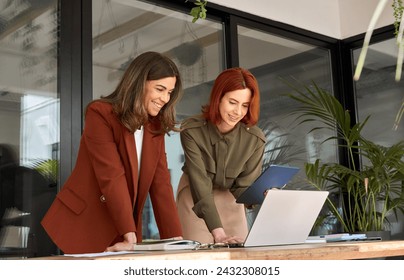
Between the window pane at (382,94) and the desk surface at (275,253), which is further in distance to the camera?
the window pane at (382,94)

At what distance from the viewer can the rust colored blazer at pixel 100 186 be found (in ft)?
7.74

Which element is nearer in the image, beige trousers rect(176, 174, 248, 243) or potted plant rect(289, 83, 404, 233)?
beige trousers rect(176, 174, 248, 243)

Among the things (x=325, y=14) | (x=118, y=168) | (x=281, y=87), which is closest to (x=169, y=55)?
(x=281, y=87)

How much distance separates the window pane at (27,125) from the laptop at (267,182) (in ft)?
5.12

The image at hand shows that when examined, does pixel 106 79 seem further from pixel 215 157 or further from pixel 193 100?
pixel 215 157

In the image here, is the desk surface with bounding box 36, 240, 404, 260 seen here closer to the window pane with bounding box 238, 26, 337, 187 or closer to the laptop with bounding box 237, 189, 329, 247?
the laptop with bounding box 237, 189, 329, 247

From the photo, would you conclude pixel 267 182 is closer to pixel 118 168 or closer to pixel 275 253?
pixel 118 168

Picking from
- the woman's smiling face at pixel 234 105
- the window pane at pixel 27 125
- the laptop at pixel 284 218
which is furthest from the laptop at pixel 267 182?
the window pane at pixel 27 125

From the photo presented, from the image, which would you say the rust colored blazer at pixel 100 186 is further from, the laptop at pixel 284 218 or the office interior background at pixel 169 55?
the office interior background at pixel 169 55

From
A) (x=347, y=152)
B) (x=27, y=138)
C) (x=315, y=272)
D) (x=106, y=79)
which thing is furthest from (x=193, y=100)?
(x=315, y=272)

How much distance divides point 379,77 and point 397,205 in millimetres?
1166

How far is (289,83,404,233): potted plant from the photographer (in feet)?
15.6

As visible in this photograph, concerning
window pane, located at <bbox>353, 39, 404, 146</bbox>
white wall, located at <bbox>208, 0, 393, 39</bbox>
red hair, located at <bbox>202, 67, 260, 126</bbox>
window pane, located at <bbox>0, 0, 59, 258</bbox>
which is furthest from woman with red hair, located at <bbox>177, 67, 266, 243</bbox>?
window pane, located at <bbox>353, 39, 404, 146</bbox>

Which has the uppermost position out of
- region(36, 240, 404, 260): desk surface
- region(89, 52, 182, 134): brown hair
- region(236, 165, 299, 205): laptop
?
region(89, 52, 182, 134): brown hair
